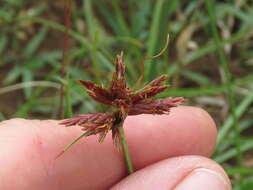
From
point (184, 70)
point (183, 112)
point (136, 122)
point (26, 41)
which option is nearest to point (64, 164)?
point (136, 122)

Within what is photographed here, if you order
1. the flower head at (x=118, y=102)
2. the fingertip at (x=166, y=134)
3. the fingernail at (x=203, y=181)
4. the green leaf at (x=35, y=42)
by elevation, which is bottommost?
the fingernail at (x=203, y=181)

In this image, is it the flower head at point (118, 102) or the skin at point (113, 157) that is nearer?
the flower head at point (118, 102)

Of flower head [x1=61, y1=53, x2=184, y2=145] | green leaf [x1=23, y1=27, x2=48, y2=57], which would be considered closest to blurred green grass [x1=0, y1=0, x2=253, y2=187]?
green leaf [x1=23, y1=27, x2=48, y2=57]

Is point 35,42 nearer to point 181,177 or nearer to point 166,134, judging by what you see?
point 166,134

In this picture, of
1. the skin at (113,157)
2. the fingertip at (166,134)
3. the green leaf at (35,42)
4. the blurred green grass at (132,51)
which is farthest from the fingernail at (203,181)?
the green leaf at (35,42)

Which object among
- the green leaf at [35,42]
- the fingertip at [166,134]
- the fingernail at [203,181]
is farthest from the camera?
the green leaf at [35,42]

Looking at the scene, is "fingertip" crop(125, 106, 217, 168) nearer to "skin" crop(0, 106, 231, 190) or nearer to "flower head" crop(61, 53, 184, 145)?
"skin" crop(0, 106, 231, 190)

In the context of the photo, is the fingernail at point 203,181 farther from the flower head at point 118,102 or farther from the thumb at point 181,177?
the flower head at point 118,102
